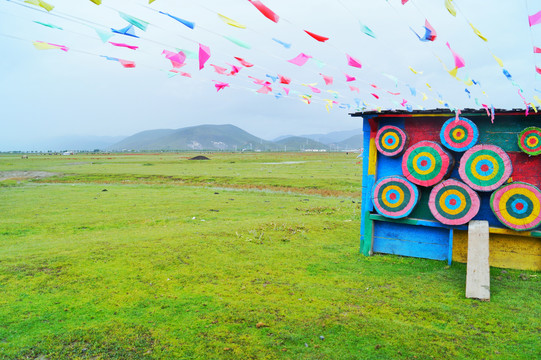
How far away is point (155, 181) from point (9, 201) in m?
15.4

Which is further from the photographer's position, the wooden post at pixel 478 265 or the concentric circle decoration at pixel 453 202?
the concentric circle decoration at pixel 453 202

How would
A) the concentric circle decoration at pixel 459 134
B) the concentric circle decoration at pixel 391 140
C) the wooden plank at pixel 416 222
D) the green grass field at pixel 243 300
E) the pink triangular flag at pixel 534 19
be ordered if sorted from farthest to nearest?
the concentric circle decoration at pixel 391 140, the wooden plank at pixel 416 222, the concentric circle decoration at pixel 459 134, the pink triangular flag at pixel 534 19, the green grass field at pixel 243 300

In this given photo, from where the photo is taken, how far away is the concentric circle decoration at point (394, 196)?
9531 mm

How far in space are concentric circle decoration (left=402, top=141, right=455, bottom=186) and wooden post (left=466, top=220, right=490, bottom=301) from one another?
1521 mm

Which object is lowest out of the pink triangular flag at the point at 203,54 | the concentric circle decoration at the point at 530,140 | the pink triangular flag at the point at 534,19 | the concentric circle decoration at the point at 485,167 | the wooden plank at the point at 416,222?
the wooden plank at the point at 416,222

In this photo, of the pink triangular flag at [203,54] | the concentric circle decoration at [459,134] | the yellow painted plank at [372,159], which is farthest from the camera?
the yellow painted plank at [372,159]

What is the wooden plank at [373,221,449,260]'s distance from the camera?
9508mm

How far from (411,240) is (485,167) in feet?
8.43

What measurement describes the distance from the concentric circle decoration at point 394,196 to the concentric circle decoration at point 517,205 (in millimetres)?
1799

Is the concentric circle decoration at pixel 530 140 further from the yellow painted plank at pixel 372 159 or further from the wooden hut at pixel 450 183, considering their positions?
the yellow painted plank at pixel 372 159

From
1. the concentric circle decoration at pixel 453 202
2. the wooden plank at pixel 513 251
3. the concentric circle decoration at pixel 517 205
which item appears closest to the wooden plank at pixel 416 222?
the concentric circle decoration at pixel 453 202

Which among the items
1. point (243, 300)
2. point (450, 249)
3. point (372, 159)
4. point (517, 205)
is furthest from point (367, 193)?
point (243, 300)

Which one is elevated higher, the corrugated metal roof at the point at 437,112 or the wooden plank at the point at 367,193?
the corrugated metal roof at the point at 437,112

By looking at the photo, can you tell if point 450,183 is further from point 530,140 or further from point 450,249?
point 530,140
